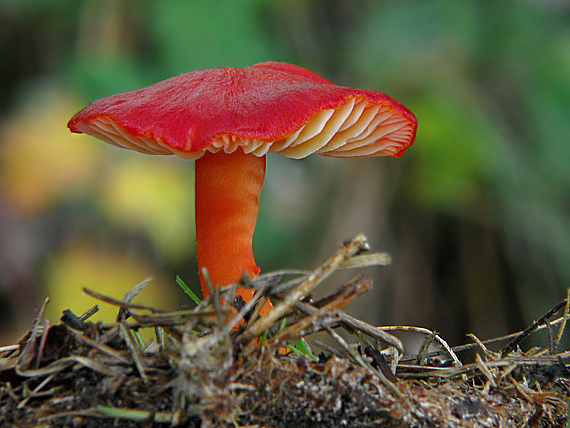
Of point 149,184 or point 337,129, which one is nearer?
point 337,129

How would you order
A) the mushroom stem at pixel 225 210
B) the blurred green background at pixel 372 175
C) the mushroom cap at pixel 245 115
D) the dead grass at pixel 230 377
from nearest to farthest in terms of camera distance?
the dead grass at pixel 230 377 → the mushroom cap at pixel 245 115 → the mushroom stem at pixel 225 210 → the blurred green background at pixel 372 175

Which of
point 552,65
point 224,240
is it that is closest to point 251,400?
point 224,240

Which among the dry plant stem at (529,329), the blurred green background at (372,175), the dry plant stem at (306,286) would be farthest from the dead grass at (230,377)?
the blurred green background at (372,175)

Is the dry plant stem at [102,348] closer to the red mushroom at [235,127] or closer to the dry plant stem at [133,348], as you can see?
the dry plant stem at [133,348]

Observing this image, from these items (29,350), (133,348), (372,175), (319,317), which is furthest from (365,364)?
(372,175)

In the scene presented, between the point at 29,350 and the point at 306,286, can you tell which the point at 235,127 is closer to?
the point at 306,286

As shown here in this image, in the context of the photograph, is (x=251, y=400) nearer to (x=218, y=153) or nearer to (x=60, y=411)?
(x=60, y=411)

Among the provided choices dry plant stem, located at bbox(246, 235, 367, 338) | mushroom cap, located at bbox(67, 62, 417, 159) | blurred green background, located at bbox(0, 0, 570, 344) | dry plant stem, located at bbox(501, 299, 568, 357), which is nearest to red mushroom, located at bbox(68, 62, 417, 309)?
mushroom cap, located at bbox(67, 62, 417, 159)
